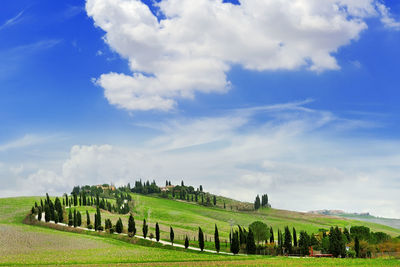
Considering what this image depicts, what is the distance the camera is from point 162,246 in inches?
4363

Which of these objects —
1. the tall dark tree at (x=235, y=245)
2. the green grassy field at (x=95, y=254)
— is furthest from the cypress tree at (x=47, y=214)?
the tall dark tree at (x=235, y=245)

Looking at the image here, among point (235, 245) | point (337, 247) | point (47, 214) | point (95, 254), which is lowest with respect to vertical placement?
point (337, 247)

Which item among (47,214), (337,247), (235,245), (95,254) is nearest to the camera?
(95,254)

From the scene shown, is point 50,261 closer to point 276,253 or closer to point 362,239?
point 276,253

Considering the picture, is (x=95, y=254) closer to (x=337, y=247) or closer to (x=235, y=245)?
(x=235, y=245)

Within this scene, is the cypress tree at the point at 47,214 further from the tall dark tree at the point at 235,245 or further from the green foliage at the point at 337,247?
the green foliage at the point at 337,247

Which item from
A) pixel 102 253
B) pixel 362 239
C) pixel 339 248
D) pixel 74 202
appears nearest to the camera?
pixel 102 253

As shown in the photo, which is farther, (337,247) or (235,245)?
(337,247)

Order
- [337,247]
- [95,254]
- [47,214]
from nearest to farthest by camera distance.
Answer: [95,254], [337,247], [47,214]

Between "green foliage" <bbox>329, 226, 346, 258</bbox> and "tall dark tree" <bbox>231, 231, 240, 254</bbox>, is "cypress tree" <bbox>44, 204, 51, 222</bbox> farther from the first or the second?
"green foliage" <bbox>329, 226, 346, 258</bbox>

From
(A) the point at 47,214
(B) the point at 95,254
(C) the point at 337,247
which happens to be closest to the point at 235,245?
(C) the point at 337,247

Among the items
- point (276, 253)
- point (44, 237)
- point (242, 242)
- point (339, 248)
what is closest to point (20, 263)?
point (44, 237)

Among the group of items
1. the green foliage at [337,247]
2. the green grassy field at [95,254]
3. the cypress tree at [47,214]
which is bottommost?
the green foliage at [337,247]

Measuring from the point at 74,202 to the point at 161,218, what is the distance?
40215mm
